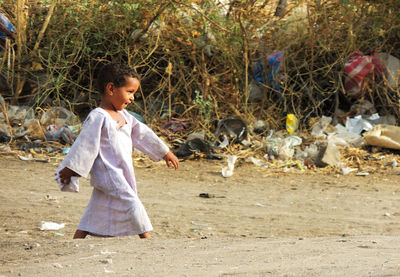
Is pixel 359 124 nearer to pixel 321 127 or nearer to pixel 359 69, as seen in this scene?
pixel 321 127

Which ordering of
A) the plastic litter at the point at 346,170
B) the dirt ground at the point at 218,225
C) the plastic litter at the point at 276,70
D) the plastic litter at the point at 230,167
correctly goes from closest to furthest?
the dirt ground at the point at 218,225, the plastic litter at the point at 230,167, the plastic litter at the point at 346,170, the plastic litter at the point at 276,70

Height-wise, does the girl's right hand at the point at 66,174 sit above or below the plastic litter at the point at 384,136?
above

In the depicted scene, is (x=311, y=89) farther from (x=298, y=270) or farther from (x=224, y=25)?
(x=298, y=270)

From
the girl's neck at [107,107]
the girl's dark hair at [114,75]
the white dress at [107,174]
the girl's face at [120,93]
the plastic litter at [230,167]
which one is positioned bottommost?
the plastic litter at [230,167]

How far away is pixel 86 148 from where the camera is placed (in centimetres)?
295

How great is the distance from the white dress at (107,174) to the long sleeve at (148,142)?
0.17 m

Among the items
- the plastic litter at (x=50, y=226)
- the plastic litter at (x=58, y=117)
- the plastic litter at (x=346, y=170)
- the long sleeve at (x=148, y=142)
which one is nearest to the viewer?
the long sleeve at (x=148, y=142)

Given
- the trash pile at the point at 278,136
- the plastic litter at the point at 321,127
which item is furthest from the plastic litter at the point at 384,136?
the plastic litter at the point at 321,127

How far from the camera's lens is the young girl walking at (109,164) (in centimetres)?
296

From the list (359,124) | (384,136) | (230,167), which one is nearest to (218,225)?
(230,167)

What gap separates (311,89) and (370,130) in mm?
884

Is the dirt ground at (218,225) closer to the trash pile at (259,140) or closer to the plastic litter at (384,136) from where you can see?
the trash pile at (259,140)

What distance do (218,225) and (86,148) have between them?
4.75ft

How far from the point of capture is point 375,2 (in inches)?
293
